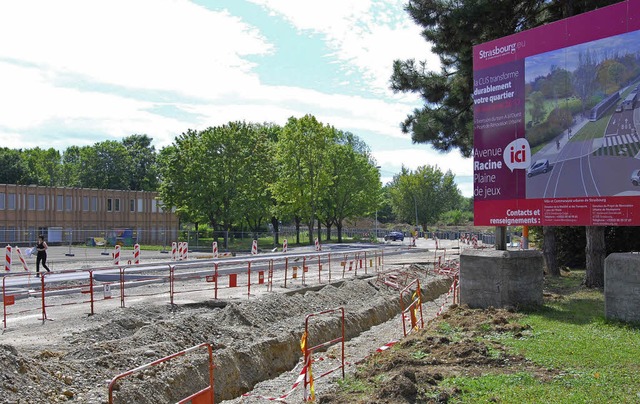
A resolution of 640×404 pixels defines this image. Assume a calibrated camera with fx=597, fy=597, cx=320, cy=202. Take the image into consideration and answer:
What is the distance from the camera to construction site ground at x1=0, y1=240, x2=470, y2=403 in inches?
335

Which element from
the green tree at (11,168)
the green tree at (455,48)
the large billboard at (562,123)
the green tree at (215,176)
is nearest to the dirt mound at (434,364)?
the large billboard at (562,123)

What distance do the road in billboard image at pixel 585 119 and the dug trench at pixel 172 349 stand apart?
6.87 meters

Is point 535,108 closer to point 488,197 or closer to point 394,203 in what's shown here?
point 488,197

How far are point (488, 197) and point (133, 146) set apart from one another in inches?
4234

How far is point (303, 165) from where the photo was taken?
63.1m

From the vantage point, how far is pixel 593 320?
41.4 ft

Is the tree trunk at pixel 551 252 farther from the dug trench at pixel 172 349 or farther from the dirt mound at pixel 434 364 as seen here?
the dirt mound at pixel 434 364

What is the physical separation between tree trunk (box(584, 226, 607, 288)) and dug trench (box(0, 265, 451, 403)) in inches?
253

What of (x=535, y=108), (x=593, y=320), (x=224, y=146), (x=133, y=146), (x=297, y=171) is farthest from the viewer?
(x=133, y=146)

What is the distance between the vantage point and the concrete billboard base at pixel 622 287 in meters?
12.1

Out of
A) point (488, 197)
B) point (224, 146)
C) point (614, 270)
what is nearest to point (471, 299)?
point (488, 197)

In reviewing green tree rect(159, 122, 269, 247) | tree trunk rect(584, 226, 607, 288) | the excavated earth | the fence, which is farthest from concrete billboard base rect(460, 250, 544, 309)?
Result: green tree rect(159, 122, 269, 247)

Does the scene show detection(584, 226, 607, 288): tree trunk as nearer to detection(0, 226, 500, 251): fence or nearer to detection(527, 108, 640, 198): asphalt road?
detection(527, 108, 640, 198): asphalt road

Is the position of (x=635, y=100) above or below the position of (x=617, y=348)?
above
